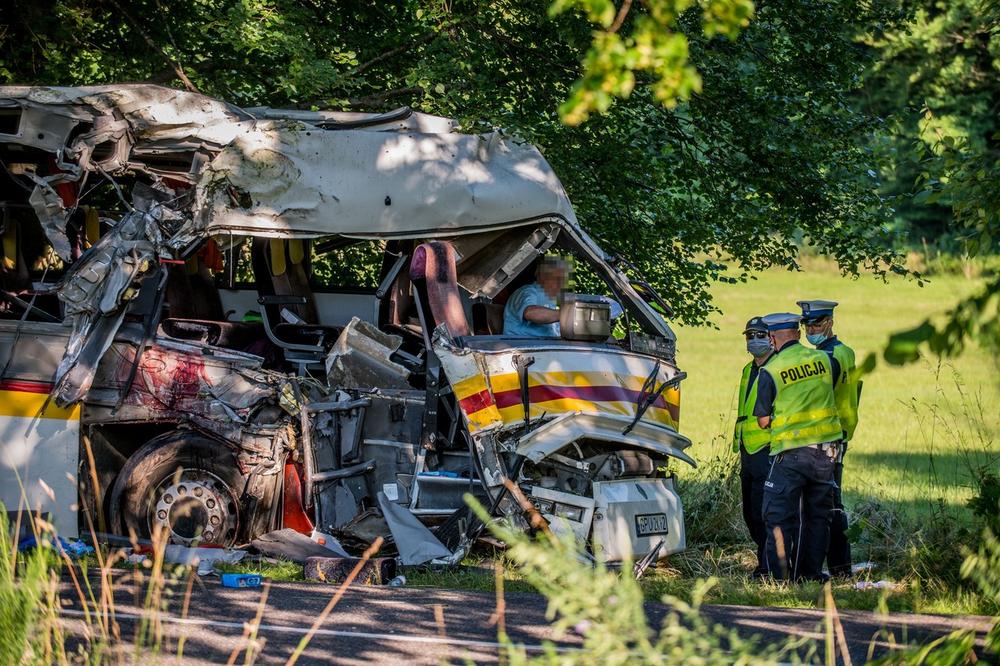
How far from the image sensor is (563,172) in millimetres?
11391

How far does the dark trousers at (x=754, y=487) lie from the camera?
969 cm

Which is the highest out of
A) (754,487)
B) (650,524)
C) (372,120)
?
(372,120)

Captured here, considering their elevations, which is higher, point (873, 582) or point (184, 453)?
point (184, 453)

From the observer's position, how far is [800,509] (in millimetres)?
8898

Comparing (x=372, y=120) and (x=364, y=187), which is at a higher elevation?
(x=372, y=120)

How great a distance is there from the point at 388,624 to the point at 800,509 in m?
3.21

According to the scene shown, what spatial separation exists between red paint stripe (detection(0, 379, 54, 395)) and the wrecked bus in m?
0.03

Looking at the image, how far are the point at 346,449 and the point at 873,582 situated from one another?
11.4 ft

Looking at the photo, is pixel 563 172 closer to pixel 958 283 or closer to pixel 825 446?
pixel 825 446

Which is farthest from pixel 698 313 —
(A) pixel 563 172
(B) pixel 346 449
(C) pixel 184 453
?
(C) pixel 184 453

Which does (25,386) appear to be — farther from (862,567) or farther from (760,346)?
(862,567)

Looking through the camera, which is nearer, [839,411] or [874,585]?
[874,585]

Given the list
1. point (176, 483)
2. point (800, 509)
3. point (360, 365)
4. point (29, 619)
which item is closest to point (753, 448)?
point (800, 509)

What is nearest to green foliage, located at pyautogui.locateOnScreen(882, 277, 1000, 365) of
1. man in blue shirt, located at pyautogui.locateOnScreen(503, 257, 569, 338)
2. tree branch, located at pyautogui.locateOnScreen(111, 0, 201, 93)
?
man in blue shirt, located at pyautogui.locateOnScreen(503, 257, 569, 338)
